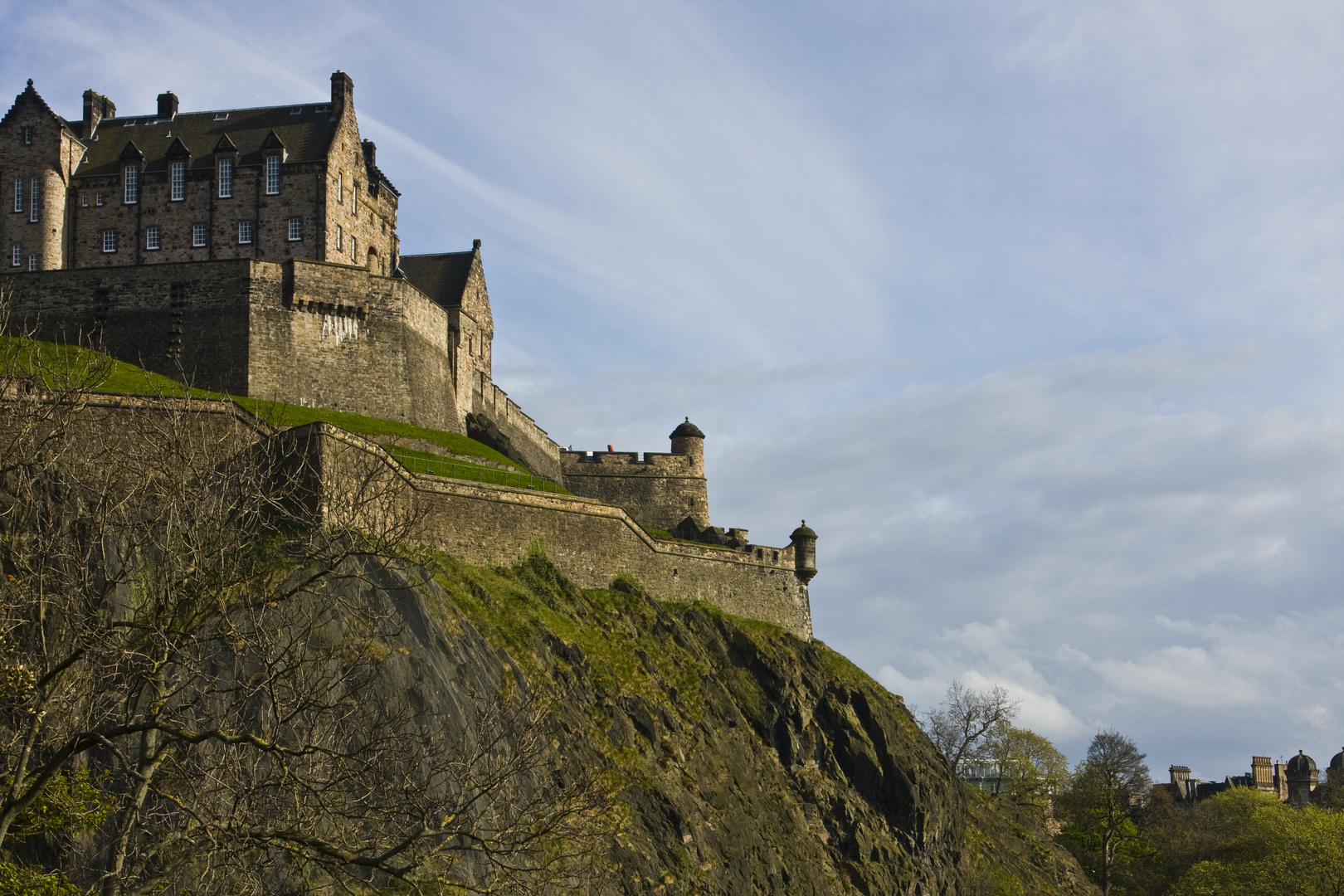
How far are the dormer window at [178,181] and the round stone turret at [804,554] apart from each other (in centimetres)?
3034

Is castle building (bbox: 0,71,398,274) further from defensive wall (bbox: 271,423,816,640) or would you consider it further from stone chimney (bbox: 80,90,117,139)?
defensive wall (bbox: 271,423,816,640)

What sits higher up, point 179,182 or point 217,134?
point 217,134

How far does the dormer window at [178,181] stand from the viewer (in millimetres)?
57750

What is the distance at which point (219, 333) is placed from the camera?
167ft

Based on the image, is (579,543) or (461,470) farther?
(579,543)

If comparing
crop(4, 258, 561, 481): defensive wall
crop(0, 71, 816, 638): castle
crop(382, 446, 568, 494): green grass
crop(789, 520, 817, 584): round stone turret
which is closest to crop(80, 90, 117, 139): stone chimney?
crop(0, 71, 816, 638): castle

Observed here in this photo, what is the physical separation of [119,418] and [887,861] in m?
32.2

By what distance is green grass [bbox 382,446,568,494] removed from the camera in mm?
45938

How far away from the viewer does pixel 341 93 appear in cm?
5988

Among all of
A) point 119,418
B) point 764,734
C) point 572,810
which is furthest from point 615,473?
point 572,810

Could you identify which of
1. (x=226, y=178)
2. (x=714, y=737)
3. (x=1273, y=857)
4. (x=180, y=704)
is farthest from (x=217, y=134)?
(x=1273, y=857)

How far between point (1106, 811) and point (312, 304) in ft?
172

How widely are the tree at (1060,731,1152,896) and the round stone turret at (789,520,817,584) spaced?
2568cm

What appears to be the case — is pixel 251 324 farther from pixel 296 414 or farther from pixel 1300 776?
pixel 1300 776
